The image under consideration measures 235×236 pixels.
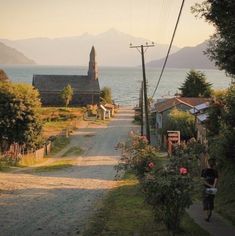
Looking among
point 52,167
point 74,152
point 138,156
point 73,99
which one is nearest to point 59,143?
point 74,152

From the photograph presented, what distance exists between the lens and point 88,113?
287ft

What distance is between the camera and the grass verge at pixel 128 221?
42.7ft

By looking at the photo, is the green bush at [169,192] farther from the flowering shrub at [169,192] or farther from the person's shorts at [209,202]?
the person's shorts at [209,202]

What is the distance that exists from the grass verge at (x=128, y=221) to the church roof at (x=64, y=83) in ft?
289

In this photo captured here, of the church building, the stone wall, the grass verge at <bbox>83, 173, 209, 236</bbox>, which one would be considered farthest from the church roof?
the grass verge at <bbox>83, 173, 209, 236</bbox>

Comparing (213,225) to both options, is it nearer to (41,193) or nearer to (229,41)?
(229,41)

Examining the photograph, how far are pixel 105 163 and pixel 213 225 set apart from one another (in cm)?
2752

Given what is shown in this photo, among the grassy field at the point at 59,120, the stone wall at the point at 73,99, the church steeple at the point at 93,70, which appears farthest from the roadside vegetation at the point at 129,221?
the church steeple at the point at 93,70

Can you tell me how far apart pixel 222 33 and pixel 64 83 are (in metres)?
95.9

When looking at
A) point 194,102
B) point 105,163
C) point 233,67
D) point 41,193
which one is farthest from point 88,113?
point 233,67

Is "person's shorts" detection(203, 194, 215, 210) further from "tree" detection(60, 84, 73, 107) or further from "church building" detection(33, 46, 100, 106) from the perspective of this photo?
"church building" detection(33, 46, 100, 106)

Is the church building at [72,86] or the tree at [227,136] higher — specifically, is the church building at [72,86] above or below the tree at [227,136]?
above

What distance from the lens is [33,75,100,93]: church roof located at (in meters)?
106

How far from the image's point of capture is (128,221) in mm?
14438
